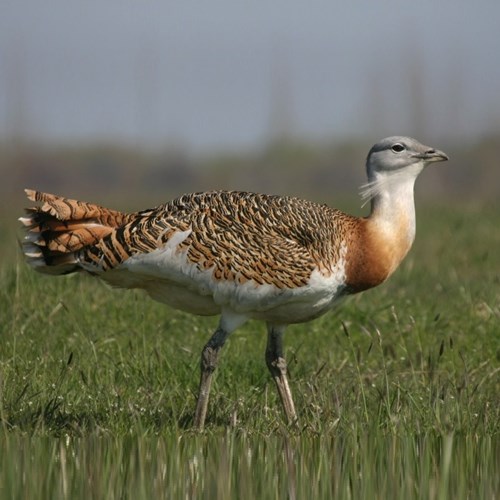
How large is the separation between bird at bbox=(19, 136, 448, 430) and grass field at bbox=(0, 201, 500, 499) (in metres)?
0.34

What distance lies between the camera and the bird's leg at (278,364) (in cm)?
492

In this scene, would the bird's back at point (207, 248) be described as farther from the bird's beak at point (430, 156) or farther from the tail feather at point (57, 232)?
the bird's beak at point (430, 156)

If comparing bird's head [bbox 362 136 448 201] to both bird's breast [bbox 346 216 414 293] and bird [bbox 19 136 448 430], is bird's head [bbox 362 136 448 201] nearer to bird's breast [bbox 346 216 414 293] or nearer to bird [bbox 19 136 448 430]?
bird [bbox 19 136 448 430]

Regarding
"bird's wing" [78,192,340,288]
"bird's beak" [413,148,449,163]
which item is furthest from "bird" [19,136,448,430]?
"bird's beak" [413,148,449,163]

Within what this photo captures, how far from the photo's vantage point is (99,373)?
16.8 feet

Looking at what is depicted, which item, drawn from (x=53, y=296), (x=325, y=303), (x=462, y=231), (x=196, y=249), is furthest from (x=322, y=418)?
(x=462, y=231)

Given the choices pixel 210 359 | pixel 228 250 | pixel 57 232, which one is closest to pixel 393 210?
pixel 228 250

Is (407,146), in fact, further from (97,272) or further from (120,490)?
(120,490)

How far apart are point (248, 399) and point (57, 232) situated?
3.55 ft

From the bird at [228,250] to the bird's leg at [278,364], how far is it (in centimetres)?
3

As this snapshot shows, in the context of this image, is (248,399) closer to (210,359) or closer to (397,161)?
(210,359)

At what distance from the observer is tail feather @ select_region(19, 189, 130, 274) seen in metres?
4.66

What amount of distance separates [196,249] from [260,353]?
1268 mm

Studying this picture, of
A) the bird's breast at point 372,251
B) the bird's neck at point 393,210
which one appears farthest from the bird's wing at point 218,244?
the bird's neck at point 393,210
